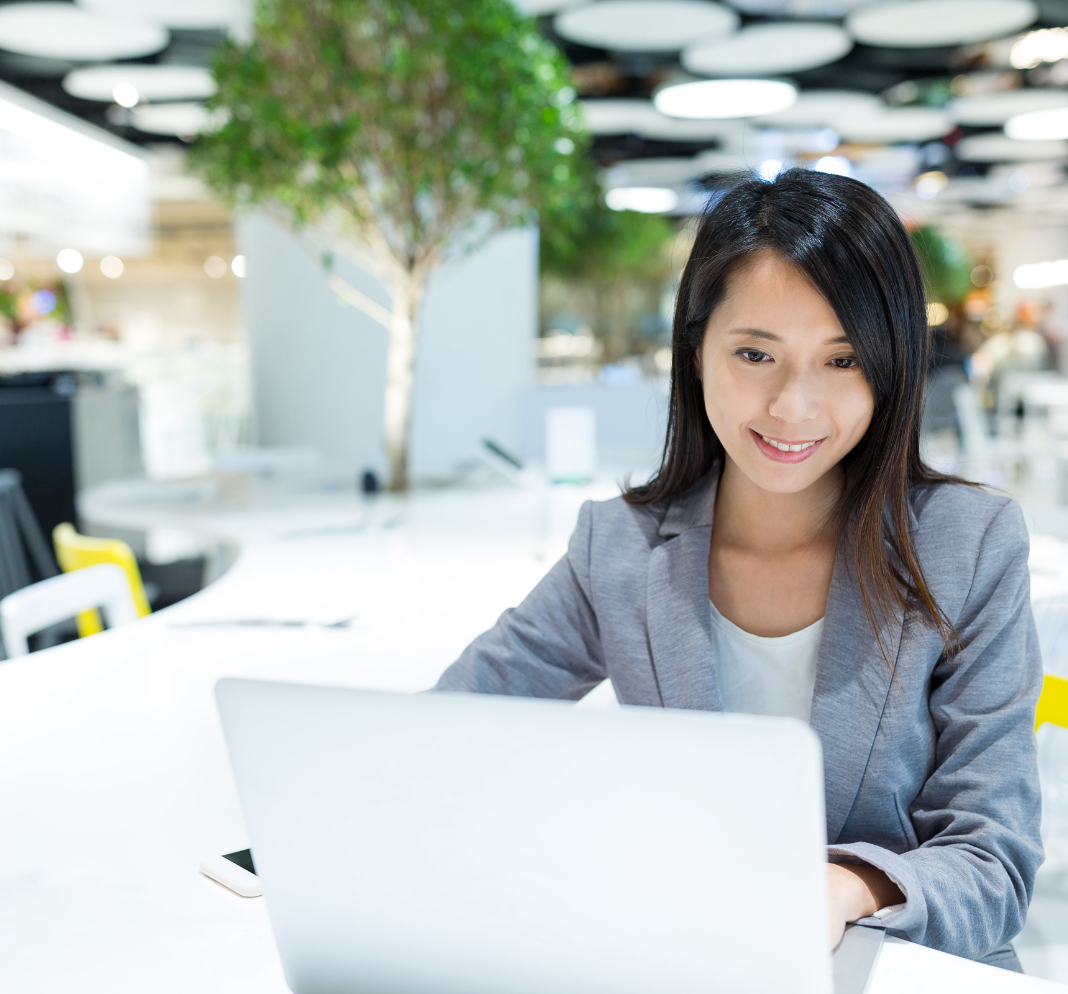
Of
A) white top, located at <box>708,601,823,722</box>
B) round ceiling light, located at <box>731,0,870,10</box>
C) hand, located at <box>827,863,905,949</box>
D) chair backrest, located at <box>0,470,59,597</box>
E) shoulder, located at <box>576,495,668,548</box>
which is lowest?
chair backrest, located at <box>0,470,59,597</box>

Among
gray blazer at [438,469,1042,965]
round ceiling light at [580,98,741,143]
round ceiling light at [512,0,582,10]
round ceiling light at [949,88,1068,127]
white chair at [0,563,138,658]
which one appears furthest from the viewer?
round ceiling light at [580,98,741,143]

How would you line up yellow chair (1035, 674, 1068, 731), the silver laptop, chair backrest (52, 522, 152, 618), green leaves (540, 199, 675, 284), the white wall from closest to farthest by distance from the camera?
1. the silver laptop
2. yellow chair (1035, 674, 1068, 731)
3. chair backrest (52, 522, 152, 618)
4. the white wall
5. green leaves (540, 199, 675, 284)

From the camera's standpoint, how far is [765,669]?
116cm

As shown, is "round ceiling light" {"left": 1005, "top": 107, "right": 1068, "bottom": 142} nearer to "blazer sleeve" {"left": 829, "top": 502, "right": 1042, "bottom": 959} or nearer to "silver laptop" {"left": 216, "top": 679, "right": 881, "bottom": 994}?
"blazer sleeve" {"left": 829, "top": 502, "right": 1042, "bottom": 959}

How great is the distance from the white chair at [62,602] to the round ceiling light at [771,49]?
17.9ft

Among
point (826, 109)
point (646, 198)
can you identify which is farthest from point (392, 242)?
point (646, 198)

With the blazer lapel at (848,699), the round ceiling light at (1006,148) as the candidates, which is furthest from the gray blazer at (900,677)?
the round ceiling light at (1006,148)

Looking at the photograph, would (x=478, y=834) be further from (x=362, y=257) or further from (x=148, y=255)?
(x=148, y=255)

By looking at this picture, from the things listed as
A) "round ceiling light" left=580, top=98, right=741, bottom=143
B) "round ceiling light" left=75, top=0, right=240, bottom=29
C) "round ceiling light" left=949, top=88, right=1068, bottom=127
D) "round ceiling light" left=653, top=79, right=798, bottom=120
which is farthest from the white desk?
"round ceiling light" left=949, top=88, right=1068, bottom=127

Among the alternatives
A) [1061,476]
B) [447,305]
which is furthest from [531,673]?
[1061,476]

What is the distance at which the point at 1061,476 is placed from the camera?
15.5ft

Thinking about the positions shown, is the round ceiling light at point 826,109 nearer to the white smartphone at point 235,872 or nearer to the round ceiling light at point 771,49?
the round ceiling light at point 771,49

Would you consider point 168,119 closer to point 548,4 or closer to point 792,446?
point 548,4

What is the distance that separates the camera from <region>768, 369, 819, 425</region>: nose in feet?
3.35
